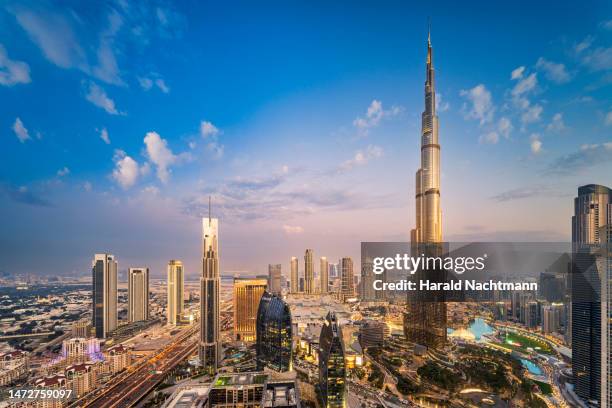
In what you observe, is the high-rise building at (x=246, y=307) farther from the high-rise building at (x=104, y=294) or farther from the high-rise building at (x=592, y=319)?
the high-rise building at (x=592, y=319)

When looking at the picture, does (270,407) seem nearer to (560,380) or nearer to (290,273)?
(560,380)

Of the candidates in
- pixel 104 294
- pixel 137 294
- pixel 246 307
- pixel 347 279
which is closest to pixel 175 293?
pixel 137 294

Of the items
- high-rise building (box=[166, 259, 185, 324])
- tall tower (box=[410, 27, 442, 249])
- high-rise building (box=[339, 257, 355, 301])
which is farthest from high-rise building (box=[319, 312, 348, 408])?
high-rise building (box=[339, 257, 355, 301])

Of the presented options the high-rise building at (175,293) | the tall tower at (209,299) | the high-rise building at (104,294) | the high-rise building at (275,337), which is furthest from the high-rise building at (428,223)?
the high-rise building at (104,294)

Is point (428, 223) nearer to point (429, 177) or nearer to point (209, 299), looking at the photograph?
point (429, 177)

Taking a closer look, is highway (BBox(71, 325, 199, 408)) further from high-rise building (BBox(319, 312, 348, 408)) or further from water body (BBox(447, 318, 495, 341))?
water body (BBox(447, 318, 495, 341))
